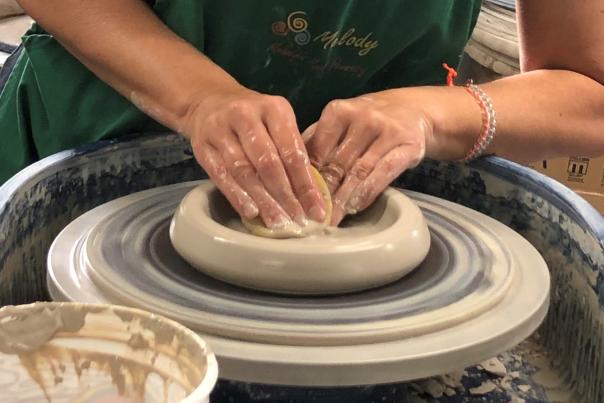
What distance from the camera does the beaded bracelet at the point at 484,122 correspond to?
1146 millimetres

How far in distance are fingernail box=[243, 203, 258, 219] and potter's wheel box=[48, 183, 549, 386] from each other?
0.25ft

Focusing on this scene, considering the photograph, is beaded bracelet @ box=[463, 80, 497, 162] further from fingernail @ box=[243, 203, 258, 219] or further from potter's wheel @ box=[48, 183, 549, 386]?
fingernail @ box=[243, 203, 258, 219]

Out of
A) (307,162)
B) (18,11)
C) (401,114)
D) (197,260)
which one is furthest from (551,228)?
(18,11)

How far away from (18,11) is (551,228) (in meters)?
2.64

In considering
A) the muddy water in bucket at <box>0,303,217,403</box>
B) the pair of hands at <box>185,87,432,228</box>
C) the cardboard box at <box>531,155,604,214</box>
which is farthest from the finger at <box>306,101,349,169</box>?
the cardboard box at <box>531,155,604,214</box>

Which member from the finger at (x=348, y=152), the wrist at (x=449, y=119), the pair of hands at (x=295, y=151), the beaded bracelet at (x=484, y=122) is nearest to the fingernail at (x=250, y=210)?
the pair of hands at (x=295, y=151)

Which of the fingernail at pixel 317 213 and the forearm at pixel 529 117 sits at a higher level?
the fingernail at pixel 317 213

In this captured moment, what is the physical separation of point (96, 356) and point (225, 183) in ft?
1.17

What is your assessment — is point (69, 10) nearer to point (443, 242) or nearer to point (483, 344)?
point (443, 242)

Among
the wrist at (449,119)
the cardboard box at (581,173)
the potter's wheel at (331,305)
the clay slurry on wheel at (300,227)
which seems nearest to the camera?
the potter's wheel at (331,305)

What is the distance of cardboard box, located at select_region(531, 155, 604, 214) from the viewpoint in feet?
8.07

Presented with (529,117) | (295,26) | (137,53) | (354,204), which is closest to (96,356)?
(354,204)

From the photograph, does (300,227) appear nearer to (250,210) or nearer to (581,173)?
(250,210)

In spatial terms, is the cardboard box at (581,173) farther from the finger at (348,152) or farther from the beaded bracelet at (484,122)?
the finger at (348,152)
